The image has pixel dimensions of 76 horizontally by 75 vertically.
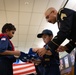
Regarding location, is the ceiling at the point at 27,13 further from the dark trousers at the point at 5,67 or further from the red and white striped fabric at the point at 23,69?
the dark trousers at the point at 5,67

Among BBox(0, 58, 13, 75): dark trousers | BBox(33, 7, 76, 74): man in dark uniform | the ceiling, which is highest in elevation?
the ceiling

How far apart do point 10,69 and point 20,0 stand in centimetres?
325

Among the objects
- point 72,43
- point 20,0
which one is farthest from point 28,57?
point 20,0

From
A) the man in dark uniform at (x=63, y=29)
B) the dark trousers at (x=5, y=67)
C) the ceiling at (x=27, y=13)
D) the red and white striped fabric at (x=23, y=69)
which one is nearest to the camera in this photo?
the man in dark uniform at (x=63, y=29)

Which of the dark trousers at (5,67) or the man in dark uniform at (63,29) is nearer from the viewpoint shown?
the man in dark uniform at (63,29)

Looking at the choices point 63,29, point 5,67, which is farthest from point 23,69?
point 63,29

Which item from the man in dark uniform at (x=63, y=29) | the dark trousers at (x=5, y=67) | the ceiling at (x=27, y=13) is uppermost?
the ceiling at (x=27, y=13)

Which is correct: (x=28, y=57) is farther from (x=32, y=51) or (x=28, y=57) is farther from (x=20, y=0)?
(x=20, y=0)

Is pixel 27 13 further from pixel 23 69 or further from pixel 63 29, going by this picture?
pixel 63 29

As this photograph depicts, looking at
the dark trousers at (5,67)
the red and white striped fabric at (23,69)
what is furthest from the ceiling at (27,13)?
the dark trousers at (5,67)

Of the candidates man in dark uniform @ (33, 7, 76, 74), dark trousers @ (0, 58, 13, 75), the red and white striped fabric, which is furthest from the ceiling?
man in dark uniform @ (33, 7, 76, 74)

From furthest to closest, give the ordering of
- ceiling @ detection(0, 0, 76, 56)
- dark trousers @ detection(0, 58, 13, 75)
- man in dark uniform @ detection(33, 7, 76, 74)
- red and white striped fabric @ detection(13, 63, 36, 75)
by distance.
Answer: ceiling @ detection(0, 0, 76, 56), red and white striped fabric @ detection(13, 63, 36, 75), dark trousers @ detection(0, 58, 13, 75), man in dark uniform @ detection(33, 7, 76, 74)

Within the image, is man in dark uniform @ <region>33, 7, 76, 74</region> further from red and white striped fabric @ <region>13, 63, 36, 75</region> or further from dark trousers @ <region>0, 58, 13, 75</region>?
red and white striped fabric @ <region>13, 63, 36, 75</region>

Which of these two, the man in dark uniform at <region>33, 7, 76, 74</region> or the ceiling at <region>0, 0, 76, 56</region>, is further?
the ceiling at <region>0, 0, 76, 56</region>
